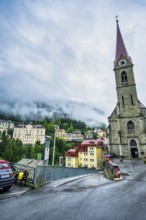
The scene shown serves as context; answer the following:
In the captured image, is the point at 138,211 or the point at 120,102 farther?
the point at 120,102

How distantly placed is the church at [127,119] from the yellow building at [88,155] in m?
11.8

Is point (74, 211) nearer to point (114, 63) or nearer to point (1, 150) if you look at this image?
point (114, 63)

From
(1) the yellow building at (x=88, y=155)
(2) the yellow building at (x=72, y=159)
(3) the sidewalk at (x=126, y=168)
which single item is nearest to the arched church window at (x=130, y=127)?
(3) the sidewalk at (x=126, y=168)

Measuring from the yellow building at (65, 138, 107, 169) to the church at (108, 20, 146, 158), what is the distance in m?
11.8

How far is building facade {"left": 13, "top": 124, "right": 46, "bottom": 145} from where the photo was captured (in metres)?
101

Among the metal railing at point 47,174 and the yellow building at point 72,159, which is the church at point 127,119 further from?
the yellow building at point 72,159

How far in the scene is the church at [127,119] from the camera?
77.3 ft

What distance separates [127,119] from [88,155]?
17774 millimetres

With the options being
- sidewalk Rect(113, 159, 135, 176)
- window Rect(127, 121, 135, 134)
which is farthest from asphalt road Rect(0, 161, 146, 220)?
window Rect(127, 121, 135, 134)

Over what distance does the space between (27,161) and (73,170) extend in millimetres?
5648

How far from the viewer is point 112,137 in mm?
25328

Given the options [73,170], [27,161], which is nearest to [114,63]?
[73,170]

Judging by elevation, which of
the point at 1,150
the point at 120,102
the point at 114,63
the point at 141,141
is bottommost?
the point at 1,150

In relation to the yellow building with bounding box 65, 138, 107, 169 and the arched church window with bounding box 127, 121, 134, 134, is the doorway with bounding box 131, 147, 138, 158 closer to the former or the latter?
the arched church window with bounding box 127, 121, 134, 134
